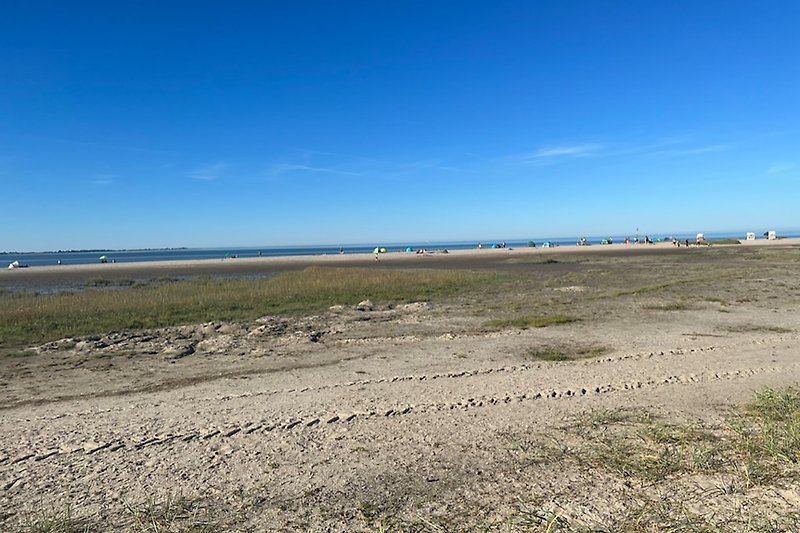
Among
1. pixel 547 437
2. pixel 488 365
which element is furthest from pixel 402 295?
pixel 547 437

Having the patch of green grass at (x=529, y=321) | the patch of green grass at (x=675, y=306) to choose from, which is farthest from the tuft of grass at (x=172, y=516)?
the patch of green grass at (x=675, y=306)

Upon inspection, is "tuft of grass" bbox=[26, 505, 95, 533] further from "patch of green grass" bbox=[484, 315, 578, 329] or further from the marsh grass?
"patch of green grass" bbox=[484, 315, 578, 329]

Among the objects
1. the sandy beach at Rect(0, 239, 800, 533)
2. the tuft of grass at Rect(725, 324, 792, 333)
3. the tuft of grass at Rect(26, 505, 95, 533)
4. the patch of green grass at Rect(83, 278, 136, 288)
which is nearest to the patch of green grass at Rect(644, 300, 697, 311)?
the tuft of grass at Rect(725, 324, 792, 333)

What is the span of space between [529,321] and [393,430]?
11.0m

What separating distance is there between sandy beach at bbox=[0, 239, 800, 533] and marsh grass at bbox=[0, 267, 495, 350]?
4085mm

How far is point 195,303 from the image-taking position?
25.3 metres

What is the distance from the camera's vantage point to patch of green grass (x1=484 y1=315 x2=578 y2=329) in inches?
674

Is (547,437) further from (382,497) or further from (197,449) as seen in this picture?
(197,449)

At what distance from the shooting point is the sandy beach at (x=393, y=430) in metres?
5.49

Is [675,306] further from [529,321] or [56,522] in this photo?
[56,522]

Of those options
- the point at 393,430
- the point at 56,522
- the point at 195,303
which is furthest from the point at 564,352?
the point at 195,303

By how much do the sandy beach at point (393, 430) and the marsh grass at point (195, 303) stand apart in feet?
13.4

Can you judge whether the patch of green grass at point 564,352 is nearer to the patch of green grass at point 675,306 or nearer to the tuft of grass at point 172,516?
the patch of green grass at point 675,306

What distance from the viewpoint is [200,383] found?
10898mm
